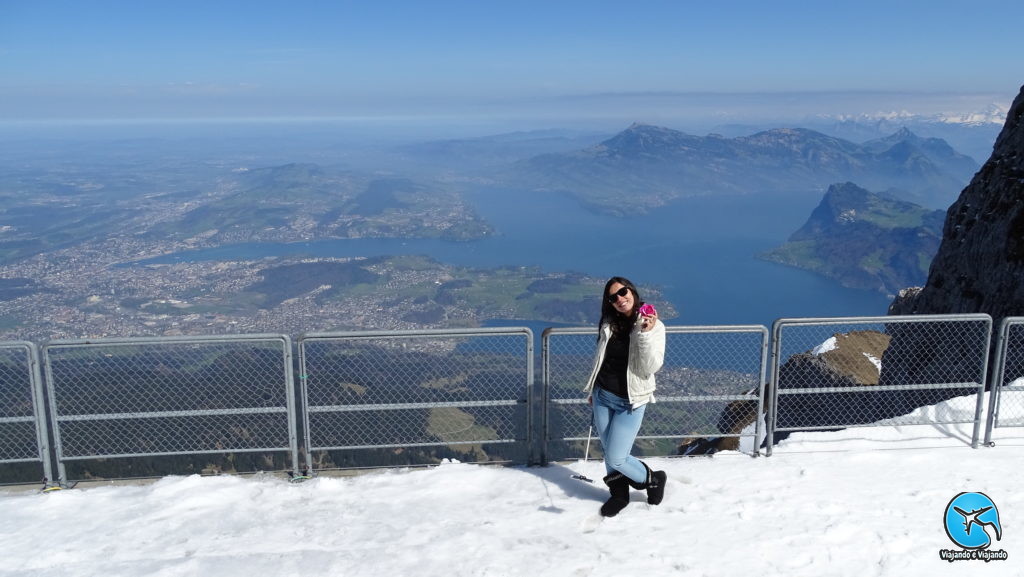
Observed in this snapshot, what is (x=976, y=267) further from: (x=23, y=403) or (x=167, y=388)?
(x=23, y=403)

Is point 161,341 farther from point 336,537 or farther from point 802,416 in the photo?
point 802,416

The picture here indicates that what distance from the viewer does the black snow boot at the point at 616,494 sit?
21.0 ft

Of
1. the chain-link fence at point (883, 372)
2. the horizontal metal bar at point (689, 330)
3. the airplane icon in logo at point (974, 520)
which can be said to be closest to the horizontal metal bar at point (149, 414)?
the horizontal metal bar at point (689, 330)

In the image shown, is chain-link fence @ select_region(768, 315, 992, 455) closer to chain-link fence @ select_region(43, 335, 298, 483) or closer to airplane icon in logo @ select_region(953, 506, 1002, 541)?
airplane icon in logo @ select_region(953, 506, 1002, 541)

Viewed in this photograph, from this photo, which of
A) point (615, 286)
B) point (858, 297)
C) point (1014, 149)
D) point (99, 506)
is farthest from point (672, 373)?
point (858, 297)

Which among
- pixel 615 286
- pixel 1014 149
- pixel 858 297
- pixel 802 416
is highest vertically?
pixel 1014 149

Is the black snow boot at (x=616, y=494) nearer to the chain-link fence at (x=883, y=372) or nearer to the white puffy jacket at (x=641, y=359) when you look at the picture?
the white puffy jacket at (x=641, y=359)

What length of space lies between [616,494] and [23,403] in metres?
7.30

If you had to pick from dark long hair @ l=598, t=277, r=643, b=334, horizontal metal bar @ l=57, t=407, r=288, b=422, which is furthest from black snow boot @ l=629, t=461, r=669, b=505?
horizontal metal bar @ l=57, t=407, r=288, b=422

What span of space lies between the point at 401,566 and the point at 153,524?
9.14 feet

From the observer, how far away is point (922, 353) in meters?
15.4

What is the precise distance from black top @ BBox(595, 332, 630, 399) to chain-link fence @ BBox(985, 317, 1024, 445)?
4.94m

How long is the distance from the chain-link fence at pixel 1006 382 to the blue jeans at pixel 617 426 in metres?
4.80

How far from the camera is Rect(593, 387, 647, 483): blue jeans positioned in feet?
19.8
